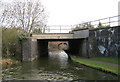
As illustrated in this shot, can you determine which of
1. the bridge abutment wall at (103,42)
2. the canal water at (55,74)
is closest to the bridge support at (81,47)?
the bridge abutment wall at (103,42)

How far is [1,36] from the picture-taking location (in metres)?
15.8

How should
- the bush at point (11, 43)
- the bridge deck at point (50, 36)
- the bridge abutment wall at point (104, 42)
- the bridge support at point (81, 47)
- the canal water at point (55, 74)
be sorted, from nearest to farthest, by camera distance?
the canal water at point (55, 74) → the bridge abutment wall at point (104, 42) → the bush at point (11, 43) → the bridge support at point (81, 47) → the bridge deck at point (50, 36)

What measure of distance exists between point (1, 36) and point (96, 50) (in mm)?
13222

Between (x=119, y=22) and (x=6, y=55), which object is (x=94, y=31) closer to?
(x=119, y=22)

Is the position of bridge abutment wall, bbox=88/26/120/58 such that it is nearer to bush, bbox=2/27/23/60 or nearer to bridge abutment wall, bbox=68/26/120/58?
bridge abutment wall, bbox=68/26/120/58

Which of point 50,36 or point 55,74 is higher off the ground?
point 50,36

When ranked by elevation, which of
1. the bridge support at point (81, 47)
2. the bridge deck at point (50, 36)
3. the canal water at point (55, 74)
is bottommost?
the canal water at point (55, 74)

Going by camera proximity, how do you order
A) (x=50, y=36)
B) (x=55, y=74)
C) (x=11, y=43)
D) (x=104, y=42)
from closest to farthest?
1. (x=55, y=74)
2. (x=104, y=42)
3. (x=11, y=43)
4. (x=50, y=36)

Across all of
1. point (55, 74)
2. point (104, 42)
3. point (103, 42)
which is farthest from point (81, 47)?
point (55, 74)

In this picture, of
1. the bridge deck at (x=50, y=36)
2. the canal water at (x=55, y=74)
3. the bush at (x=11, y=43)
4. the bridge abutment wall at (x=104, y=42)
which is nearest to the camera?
the canal water at (x=55, y=74)

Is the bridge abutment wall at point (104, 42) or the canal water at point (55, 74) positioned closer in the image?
the canal water at point (55, 74)

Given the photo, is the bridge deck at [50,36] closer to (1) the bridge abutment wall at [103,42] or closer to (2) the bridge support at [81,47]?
(2) the bridge support at [81,47]

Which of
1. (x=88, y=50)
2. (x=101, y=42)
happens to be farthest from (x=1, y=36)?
(x=101, y=42)

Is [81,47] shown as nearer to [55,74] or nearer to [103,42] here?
[103,42]
